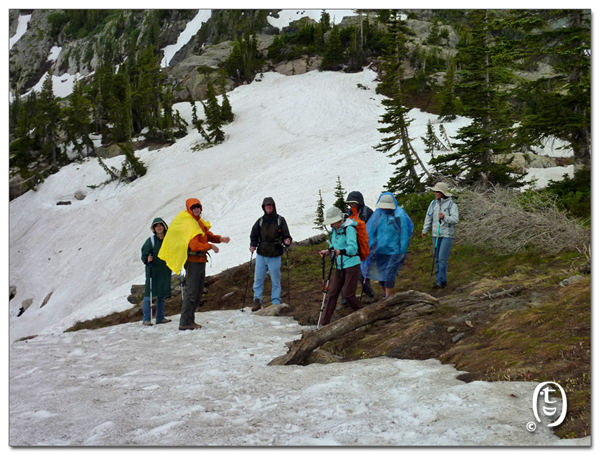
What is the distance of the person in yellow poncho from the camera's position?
793 centimetres

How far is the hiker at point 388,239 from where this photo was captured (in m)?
8.30

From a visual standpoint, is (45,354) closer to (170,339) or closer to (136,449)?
(170,339)

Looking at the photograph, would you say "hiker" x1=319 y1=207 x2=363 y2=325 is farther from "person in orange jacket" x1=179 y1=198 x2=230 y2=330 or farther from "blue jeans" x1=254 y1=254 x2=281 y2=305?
"blue jeans" x1=254 y1=254 x2=281 y2=305

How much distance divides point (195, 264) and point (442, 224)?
15.2 ft

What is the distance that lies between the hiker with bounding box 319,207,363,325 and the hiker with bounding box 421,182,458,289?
2.25 metres

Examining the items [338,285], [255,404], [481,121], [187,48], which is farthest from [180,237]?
[187,48]

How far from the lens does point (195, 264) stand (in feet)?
27.0

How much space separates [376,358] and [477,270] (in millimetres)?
5569

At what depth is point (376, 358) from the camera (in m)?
5.54

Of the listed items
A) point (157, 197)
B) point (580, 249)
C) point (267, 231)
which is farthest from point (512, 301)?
point (157, 197)

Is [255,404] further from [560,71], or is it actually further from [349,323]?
[560,71]

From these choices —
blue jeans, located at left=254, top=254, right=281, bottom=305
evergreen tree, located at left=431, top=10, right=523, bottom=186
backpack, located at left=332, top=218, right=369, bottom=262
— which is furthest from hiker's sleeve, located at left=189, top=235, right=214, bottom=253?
evergreen tree, located at left=431, top=10, right=523, bottom=186

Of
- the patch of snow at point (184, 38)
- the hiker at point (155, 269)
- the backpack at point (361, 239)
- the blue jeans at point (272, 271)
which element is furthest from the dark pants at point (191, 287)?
the patch of snow at point (184, 38)

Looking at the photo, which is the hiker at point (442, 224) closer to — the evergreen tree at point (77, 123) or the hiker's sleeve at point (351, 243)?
the hiker's sleeve at point (351, 243)
